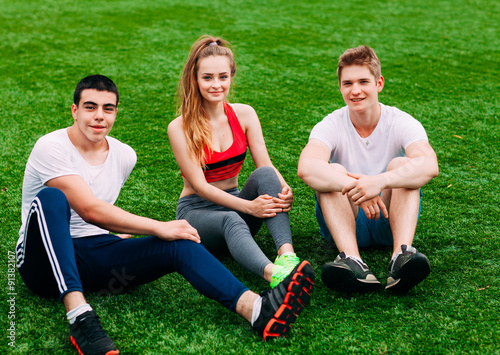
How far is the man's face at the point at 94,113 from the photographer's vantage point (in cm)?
264

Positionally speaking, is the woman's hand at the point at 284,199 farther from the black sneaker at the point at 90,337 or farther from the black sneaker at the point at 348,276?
the black sneaker at the point at 90,337

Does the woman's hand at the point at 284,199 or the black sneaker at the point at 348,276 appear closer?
the black sneaker at the point at 348,276

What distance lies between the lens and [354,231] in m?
2.84

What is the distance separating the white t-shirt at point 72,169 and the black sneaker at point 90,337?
517 millimetres

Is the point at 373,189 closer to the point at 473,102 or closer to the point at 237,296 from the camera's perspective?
the point at 237,296

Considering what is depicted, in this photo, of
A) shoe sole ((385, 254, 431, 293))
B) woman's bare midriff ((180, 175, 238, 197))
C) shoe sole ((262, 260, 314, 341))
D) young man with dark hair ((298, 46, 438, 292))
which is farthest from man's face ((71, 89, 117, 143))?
shoe sole ((385, 254, 431, 293))

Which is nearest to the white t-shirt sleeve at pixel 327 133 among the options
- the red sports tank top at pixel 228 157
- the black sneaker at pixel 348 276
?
the red sports tank top at pixel 228 157

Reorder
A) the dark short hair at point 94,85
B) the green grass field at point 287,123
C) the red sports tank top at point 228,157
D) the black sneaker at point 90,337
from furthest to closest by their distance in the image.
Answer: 1. the red sports tank top at point 228,157
2. the dark short hair at point 94,85
3. the green grass field at point 287,123
4. the black sneaker at point 90,337

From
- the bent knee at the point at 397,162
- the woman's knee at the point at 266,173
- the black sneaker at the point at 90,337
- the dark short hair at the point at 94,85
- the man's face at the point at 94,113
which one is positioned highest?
the dark short hair at the point at 94,85

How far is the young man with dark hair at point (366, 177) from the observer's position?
8.69 ft

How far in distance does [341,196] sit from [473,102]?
356 cm

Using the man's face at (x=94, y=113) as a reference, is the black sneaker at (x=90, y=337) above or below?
below

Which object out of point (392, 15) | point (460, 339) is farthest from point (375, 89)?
point (392, 15)

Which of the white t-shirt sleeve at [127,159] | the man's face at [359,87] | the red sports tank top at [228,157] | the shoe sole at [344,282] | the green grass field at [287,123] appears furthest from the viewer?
the red sports tank top at [228,157]
